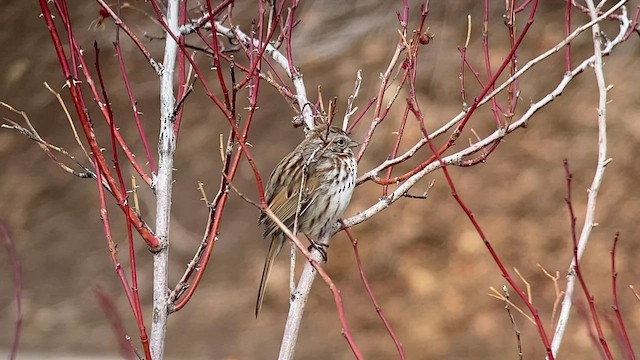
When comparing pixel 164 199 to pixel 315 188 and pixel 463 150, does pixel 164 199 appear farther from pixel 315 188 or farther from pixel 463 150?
pixel 315 188

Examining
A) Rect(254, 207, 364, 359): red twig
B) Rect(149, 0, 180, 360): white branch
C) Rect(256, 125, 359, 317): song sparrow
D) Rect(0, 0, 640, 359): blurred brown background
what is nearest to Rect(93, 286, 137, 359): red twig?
Rect(149, 0, 180, 360): white branch

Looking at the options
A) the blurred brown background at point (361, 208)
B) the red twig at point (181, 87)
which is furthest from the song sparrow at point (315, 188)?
the blurred brown background at point (361, 208)

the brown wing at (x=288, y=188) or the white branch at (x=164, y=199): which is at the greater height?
the brown wing at (x=288, y=188)

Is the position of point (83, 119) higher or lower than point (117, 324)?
higher

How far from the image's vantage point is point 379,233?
517 cm

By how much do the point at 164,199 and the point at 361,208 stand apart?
3442 mm

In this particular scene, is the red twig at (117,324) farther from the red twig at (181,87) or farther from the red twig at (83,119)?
the red twig at (181,87)

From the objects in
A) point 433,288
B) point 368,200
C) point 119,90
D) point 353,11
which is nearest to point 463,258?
point 433,288

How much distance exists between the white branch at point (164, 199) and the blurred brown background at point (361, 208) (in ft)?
10.2

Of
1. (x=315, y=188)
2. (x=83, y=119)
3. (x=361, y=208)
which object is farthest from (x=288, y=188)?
(x=361, y=208)

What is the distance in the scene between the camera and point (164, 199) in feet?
6.16

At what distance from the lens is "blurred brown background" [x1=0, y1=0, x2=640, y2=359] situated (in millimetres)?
5004

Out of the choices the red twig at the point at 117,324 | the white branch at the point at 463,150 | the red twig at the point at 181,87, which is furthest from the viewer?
the white branch at the point at 463,150

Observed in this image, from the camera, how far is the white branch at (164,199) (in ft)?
5.89
